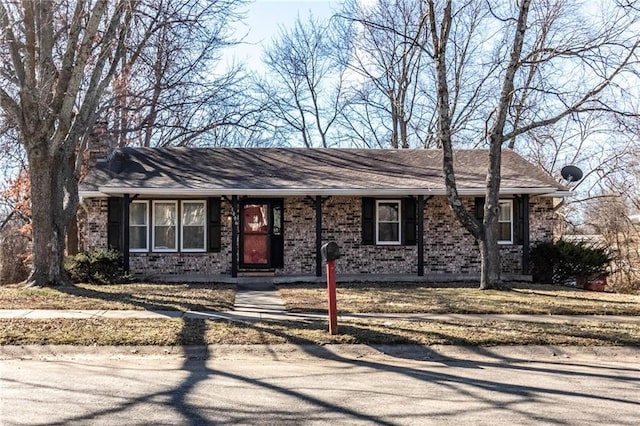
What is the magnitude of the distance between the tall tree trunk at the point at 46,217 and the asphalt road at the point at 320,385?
6.46 metres

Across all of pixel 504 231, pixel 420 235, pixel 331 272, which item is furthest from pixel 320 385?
pixel 504 231

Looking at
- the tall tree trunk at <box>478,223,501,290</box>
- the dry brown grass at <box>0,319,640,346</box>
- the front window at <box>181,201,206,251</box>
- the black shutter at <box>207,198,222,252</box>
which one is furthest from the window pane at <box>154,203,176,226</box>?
the tall tree trunk at <box>478,223,501,290</box>

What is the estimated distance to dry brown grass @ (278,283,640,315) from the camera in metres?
10.7

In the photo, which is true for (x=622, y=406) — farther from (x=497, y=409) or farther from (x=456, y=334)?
(x=456, y=334)

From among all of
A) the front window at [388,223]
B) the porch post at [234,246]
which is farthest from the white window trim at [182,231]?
the front window at [388,223]

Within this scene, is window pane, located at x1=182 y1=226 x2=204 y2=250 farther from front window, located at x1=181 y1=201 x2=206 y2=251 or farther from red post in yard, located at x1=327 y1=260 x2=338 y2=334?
red post in yard, located at x1=327 y1=260 x2=338 y2=334

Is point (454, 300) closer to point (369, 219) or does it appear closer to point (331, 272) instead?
point (331, 272)

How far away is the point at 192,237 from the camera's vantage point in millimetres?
17781

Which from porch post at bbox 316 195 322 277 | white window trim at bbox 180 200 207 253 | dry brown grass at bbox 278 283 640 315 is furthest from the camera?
white window trim at bbox 180 200 207 253

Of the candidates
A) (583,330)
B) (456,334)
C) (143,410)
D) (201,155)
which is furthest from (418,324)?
(201,155)

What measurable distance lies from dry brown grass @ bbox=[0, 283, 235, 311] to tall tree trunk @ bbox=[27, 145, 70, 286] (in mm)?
487

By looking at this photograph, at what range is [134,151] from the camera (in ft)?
65.9

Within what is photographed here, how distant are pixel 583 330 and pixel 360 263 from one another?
9519 mm

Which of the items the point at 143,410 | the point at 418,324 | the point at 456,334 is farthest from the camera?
the point at 418,324
